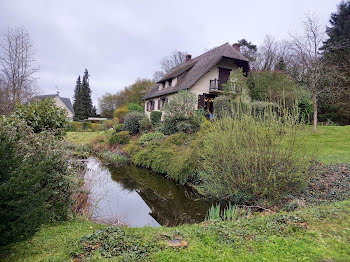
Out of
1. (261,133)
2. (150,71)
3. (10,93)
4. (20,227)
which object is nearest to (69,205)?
(20,227)

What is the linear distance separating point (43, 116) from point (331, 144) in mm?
12876

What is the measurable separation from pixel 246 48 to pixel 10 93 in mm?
30467

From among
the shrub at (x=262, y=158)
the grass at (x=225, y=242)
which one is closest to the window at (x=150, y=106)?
the shrub at (x=262, y=158)

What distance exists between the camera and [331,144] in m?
11.2

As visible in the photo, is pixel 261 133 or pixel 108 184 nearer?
pixel 261 133

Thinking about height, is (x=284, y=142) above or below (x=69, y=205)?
above

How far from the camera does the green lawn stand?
7723mm

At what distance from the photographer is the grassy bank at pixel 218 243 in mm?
2611

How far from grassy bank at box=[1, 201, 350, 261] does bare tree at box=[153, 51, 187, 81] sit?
38.6 metres

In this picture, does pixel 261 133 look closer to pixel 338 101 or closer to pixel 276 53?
pixel 338 101

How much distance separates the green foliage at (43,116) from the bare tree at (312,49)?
13.9 meters

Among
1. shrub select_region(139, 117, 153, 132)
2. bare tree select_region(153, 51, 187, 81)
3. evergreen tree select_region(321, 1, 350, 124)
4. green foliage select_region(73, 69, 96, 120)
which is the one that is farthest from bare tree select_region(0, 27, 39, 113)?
green foliage select_region(73, 69, 96, 120)

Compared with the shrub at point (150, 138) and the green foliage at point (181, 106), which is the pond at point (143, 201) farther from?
the green foliage at point (181, 106)

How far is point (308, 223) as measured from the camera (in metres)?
3.59
